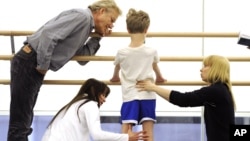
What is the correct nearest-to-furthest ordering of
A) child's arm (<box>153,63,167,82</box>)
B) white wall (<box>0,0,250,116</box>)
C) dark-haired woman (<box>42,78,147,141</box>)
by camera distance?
dark-haired woman (<box>42,78,147,141</box>) < child's arm (<box>153,63,167,82</box>) < white wall (<box>0,0,250,116</box>)

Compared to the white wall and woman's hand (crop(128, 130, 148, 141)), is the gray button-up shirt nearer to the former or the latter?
woman's hand (crop(128, 130, 148, 141))

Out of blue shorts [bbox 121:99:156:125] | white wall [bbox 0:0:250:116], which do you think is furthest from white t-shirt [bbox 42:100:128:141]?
white wall [bbox 0:0:250:116]

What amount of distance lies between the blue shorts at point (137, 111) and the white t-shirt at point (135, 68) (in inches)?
1.1

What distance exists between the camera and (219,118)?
2768 millimetres

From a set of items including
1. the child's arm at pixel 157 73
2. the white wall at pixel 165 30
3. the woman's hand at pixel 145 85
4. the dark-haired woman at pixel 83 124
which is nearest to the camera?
the dark-haired woman at pixel 83 124

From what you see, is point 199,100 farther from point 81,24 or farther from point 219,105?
point 81,24

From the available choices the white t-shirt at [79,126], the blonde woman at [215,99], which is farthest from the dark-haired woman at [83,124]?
the blonde woman at [215,99]

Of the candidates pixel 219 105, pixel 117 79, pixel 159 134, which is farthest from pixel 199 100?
pixel 159 134

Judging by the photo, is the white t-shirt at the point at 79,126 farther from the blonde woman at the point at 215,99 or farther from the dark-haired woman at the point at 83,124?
the blonde woman at the point at 215,99

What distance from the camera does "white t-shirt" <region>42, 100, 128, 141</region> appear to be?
270 centimetres

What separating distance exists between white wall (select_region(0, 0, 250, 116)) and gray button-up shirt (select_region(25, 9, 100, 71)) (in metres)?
1.21

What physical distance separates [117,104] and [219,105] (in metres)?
1.53

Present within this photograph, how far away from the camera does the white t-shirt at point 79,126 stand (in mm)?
2697

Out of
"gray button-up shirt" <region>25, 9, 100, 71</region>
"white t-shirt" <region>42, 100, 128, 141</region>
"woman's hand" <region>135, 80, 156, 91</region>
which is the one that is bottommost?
"white t-shirt" <region>42, 100, 128, 141</region>
